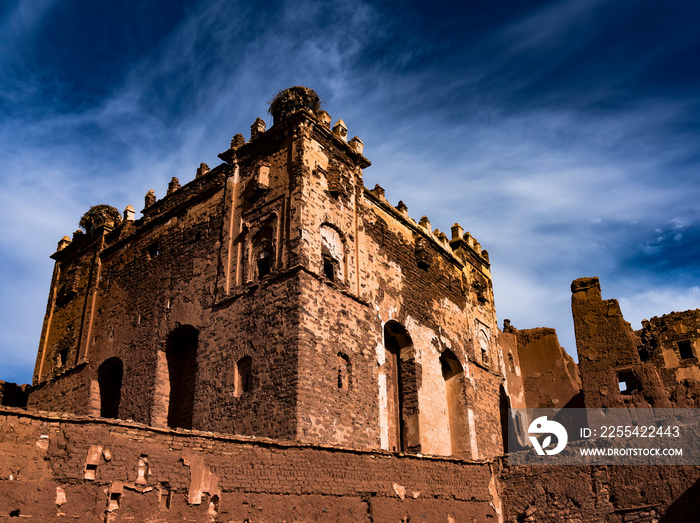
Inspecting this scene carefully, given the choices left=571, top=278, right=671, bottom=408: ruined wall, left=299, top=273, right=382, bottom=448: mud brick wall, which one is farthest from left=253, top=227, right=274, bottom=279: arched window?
left=571, top=278, right=671, bottom=408: ruined wall

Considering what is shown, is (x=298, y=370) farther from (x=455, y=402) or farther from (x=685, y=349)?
(x=685, y=349)

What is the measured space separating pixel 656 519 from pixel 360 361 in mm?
7133

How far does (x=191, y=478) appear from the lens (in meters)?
9.76

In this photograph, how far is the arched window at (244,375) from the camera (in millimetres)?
15133

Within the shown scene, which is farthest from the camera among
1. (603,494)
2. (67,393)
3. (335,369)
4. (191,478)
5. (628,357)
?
(67,393)

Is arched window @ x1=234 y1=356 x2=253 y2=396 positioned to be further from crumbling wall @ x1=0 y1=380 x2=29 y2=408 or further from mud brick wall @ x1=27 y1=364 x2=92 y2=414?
crumbling wall @ x1=0 y1=380 x2=29 y2=408

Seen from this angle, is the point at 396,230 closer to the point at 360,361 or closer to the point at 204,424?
the point at 360,361

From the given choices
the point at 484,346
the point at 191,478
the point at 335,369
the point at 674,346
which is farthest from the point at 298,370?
the point at 674,346

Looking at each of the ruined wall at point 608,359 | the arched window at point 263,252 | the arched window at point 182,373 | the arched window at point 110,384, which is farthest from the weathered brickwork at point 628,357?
the arched window at point 110,384

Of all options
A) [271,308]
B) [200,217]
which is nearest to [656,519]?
[271,308]

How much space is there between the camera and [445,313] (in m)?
21.6

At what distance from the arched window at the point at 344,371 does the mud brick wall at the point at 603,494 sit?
4.19m

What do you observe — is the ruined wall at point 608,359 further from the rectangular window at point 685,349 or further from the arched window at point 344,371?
the arched window at point 344,371

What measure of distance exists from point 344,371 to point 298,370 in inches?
68.3
